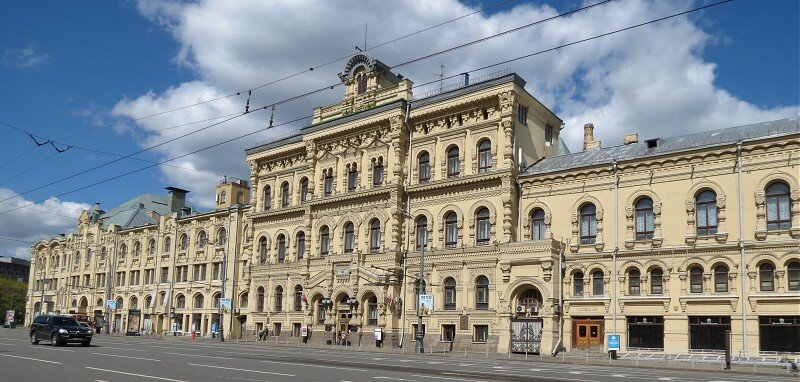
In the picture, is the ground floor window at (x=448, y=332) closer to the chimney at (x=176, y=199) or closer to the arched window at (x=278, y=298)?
the arched window at (x=278, y=298)

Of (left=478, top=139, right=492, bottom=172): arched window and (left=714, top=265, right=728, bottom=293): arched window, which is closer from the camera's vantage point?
(left=714, top=265, right=728, bottom=293): arched window

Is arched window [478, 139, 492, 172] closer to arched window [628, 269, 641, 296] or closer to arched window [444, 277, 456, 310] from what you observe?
arched window [444, 277, 456, 310]

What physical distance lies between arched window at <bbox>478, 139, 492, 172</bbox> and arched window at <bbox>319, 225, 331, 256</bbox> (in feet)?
47.0

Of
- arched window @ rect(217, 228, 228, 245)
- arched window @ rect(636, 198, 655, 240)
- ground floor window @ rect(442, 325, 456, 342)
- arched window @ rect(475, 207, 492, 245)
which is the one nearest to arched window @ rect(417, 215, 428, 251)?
arched window @ rect(475, 207, 492, 245)

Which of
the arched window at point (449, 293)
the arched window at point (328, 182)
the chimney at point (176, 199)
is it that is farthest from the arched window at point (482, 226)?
the chimney at point (176, 199)

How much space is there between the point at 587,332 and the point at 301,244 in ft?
83.0

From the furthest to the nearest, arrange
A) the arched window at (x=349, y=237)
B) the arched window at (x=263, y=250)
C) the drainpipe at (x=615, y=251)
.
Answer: the arched window at (x=263, y=250)
the arched window at (x=349, y=237)
the drainpipe at (x=615, y=251)

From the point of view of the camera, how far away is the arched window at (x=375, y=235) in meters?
51.7

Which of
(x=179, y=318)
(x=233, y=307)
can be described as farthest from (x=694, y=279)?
(x=179, y=318)

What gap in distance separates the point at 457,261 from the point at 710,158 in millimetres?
16623

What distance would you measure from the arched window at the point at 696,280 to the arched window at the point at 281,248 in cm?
3250

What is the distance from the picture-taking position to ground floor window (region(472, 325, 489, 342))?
146 ft

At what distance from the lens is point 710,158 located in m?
38.2

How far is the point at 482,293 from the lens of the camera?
45.5m
